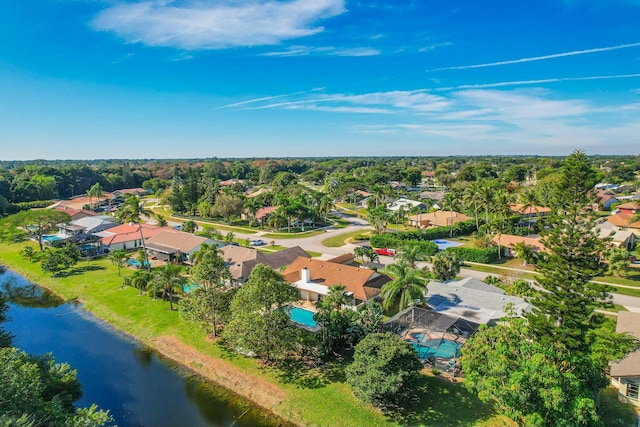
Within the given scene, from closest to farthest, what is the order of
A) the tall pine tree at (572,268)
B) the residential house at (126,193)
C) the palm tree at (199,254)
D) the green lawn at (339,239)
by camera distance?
the tall pine tree at (572,268)
the palm tree at (199,254)
the green lawn at (339,239)
the residential house at (126,193)

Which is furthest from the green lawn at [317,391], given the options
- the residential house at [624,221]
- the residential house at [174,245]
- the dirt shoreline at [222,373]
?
the residential house at [624,221]

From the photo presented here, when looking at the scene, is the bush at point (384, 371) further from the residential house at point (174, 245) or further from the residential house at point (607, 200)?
the residential house at point (607, 200)

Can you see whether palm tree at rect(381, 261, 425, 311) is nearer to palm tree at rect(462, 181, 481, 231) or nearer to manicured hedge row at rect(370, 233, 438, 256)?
manicured hedge row at rect(370, 233, 438, 256)

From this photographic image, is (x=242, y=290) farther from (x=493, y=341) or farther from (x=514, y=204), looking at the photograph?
(x=514, y=204)

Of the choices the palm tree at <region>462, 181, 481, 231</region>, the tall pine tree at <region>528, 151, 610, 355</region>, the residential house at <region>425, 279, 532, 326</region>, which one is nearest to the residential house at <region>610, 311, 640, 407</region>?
the tall pine tree at <region>528, 151, 610, 355</region>

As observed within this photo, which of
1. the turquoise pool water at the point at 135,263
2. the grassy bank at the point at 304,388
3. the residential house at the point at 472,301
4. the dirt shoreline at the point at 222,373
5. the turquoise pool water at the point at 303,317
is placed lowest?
the dirt shoreline at the point at 222,373

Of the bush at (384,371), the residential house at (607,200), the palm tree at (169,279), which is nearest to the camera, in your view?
the bush at (384,371)
